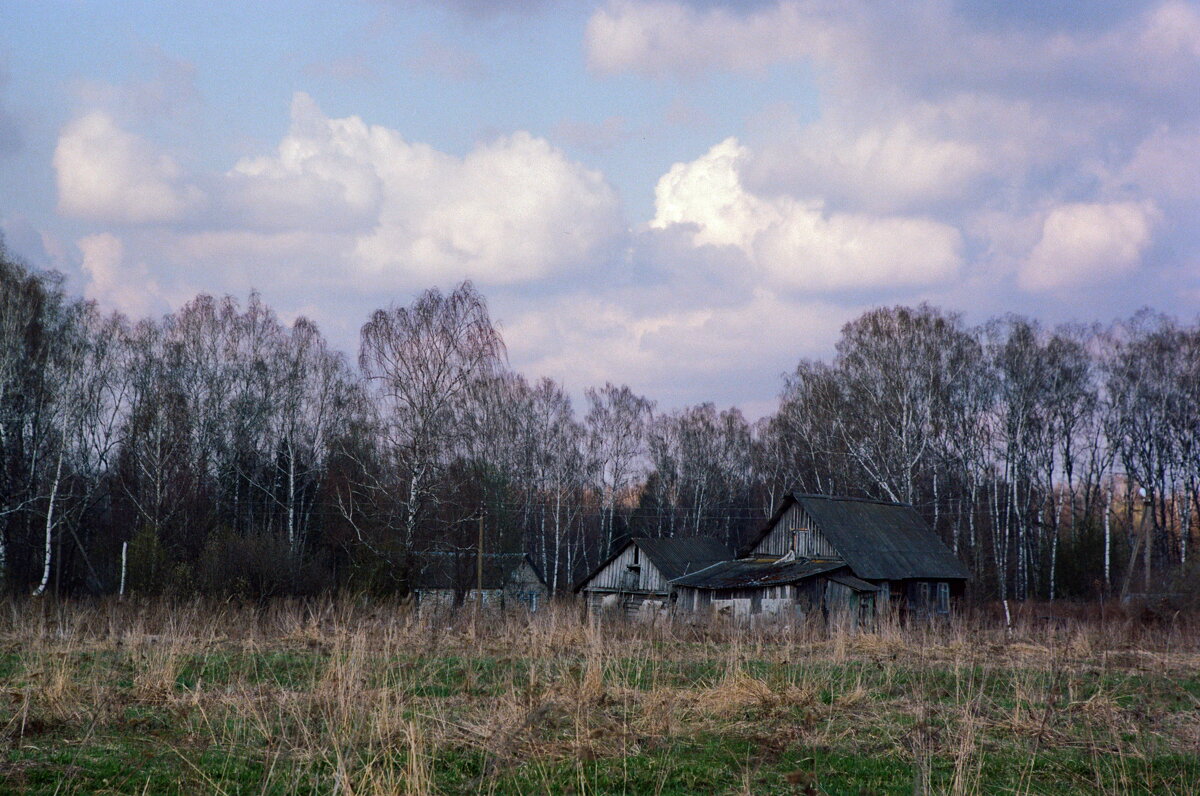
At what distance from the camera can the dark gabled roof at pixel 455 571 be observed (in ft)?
84.9

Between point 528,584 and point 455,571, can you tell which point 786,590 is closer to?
point 455,571

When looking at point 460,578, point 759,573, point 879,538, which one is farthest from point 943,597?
point 460,578

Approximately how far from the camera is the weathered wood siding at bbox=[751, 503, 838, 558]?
29.6 m

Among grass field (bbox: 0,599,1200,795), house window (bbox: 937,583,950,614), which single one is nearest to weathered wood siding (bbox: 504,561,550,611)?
house window (bbox: 937,583,950,614)

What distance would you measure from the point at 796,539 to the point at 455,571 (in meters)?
11.1

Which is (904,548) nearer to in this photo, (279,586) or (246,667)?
(279,586)

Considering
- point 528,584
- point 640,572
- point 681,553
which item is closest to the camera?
point 640,572

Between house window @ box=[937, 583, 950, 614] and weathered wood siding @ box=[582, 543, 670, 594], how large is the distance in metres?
9.44

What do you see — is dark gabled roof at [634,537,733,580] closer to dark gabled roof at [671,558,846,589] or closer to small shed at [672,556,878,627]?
dark gabled roof at [671,558,846,589]

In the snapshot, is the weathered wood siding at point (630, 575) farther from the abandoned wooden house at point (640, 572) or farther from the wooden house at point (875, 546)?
the wooden house at point (875, 546)

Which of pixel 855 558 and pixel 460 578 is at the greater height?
pixel 855 558

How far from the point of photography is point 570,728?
7.22 m

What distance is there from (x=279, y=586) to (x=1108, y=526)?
31232 millimetres

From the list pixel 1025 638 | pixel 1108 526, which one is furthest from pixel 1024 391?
pixel 1025 638
